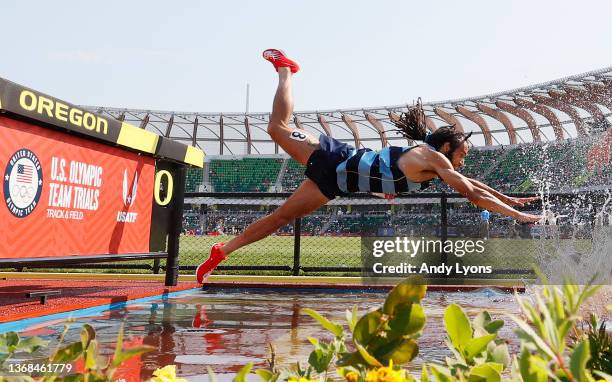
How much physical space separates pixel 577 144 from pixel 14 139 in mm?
45823

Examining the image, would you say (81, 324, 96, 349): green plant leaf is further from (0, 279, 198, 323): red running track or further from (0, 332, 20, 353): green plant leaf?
(0, 279, 198, 323): red running track

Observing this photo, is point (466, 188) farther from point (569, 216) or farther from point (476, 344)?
point (569, 216)

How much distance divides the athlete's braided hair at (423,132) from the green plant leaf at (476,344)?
320cm

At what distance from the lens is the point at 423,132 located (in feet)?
14.3

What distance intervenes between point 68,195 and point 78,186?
148 mm

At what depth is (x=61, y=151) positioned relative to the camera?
192 inches

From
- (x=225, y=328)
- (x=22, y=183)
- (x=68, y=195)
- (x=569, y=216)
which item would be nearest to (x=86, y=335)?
(x=225, y=328)

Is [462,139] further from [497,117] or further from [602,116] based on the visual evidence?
[497,117]

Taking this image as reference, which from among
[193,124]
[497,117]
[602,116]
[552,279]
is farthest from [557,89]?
[552,279]

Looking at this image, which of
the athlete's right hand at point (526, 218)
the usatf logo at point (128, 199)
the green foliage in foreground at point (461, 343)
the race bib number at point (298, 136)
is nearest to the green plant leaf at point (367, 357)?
the green foliage in foreground at point (461, 343)

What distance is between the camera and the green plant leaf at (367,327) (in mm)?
769

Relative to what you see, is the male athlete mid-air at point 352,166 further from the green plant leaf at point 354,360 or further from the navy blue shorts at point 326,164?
the green plant leaf at point 354,360

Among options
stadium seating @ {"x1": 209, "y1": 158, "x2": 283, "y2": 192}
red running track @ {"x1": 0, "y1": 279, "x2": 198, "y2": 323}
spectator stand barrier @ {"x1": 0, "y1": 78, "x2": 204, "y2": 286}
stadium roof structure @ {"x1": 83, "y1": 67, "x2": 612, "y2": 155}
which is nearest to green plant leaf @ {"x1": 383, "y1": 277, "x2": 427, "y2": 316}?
red running track @ {"x1": 0, "y1": 279, "x2": 198, "y2": 323}

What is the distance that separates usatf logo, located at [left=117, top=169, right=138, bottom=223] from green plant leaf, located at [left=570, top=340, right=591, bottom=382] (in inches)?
222
